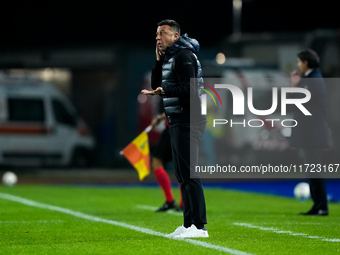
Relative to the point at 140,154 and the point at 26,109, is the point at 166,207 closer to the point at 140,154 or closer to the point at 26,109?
the point at 140,154

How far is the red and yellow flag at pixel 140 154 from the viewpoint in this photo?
39.0ft

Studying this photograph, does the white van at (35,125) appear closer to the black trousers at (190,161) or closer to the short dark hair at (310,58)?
the short dark hair at (310,58)

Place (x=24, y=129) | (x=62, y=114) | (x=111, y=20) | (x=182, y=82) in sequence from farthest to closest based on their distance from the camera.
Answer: (x=111, y=20), (x=62, y=114), (x=24, y=129), (x=182, y=82)

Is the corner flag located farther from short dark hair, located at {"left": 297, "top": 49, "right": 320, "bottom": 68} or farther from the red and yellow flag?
short dark hair, located at {"left": 297, "top": 49, "right": 320, "bottom": 68}

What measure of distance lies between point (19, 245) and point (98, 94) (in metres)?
28.0

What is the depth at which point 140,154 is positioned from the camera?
12.0 m

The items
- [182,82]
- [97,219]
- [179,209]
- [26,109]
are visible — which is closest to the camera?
[182,82]

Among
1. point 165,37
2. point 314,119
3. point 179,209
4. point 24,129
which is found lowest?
point 24,129

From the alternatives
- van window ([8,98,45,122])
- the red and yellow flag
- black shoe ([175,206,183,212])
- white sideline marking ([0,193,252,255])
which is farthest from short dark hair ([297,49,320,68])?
van window ([8,98,45,122])

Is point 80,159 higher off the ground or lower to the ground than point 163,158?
lower

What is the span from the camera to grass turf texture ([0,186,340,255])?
725 cm

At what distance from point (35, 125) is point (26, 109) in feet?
1.86

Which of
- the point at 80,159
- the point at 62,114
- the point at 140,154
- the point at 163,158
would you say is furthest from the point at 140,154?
the point at 80,159

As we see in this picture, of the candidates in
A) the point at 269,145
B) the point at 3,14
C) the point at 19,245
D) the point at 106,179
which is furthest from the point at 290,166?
the point at 19,245
